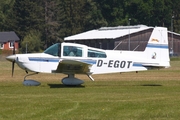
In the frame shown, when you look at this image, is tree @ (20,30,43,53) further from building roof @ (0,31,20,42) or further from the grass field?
the grass field

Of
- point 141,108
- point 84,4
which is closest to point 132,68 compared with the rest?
point 141,108

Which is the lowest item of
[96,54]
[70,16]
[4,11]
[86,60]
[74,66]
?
[74,66]

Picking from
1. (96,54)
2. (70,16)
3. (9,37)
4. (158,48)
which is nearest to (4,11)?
(70,16)

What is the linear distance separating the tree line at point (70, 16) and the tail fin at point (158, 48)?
5250cm

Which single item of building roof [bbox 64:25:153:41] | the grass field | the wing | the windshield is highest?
building roof [bbox 64:25:153:41]

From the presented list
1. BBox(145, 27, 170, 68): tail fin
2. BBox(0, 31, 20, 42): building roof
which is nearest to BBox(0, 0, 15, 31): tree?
BBox(0, 31, 20, 42): building roof

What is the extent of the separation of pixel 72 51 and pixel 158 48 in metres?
3.39

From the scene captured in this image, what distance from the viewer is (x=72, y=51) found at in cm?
1962

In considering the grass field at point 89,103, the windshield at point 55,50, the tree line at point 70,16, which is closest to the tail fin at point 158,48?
the grass field at point 89,103

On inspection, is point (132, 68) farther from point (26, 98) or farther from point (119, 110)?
point (119, 110)

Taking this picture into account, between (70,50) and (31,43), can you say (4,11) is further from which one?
(70,50)

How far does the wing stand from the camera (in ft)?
62.5

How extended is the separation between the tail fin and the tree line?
5250 centimetres

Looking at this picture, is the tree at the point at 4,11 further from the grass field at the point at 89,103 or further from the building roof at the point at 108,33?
the grass field at the point at 89,103
